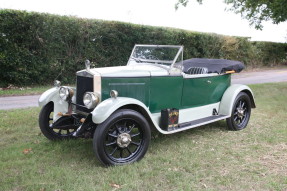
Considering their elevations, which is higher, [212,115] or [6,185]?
[212,115]

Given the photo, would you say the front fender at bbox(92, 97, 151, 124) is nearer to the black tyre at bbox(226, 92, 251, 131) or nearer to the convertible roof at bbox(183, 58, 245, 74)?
the convertible roof at bbox(183, 58, 245, 74)

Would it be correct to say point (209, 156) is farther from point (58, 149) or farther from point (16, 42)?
point (16, 42)

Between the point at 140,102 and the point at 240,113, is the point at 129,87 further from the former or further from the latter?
the point at 240,113

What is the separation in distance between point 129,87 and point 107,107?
62cm

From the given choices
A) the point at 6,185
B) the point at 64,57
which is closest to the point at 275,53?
the point at 64,57

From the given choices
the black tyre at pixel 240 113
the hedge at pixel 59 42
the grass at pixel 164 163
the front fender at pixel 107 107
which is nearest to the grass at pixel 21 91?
the hedge at pixel 59 42

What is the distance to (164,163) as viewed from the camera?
368cm

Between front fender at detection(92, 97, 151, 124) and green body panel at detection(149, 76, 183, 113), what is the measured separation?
559 mm

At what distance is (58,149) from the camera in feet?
13.3

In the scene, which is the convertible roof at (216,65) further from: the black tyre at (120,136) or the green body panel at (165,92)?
the black tyre at (120,136)

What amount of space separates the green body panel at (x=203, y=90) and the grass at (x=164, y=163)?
639 millimetres

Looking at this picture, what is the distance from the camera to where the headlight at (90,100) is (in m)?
3.66

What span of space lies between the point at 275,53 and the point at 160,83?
21.9 metres

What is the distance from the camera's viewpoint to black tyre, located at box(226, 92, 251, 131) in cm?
521
